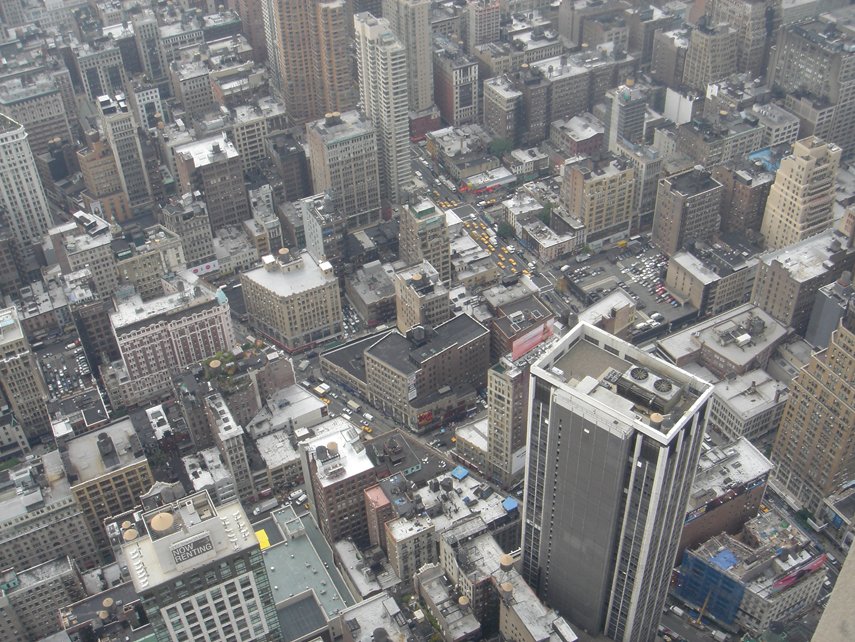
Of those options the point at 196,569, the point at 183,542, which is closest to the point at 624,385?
the point at 196,569

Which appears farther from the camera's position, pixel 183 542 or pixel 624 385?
pixel 624 385

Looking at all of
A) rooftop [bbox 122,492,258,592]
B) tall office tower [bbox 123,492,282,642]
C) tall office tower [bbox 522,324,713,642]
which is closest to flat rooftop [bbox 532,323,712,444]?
tall office tower [bbox 522,324,713,642]

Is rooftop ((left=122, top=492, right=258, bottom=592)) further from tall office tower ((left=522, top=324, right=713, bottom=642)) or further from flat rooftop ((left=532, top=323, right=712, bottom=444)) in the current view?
flat rooftop ((left=532, top=323, right=712, bottom=444))

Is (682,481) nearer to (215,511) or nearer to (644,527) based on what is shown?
(644,527)

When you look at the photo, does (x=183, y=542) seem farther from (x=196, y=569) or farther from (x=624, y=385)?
(x=624, y=385)

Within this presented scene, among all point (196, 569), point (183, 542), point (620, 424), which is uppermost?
point (620, 424)

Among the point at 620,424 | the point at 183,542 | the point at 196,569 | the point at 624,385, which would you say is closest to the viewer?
the point at 183,542

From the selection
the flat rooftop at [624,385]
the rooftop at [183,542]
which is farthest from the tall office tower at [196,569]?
the flat rooftop at [624,385]
